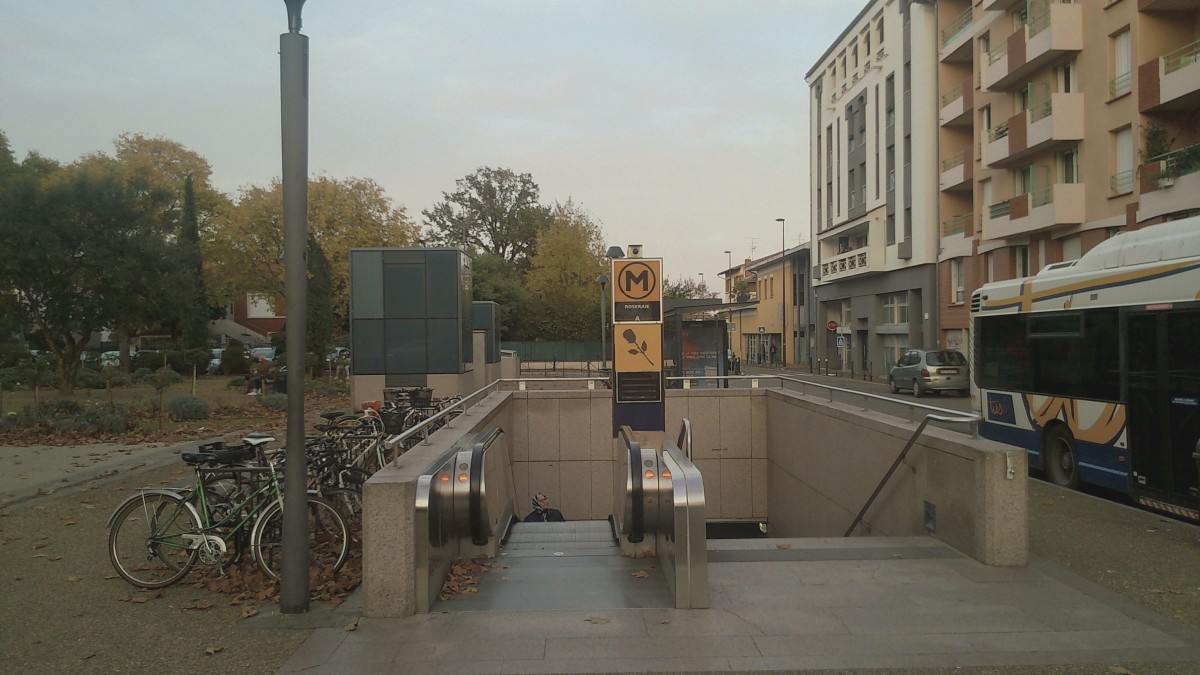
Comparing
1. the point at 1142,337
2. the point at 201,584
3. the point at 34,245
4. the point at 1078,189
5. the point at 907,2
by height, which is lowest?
the point at 201,584

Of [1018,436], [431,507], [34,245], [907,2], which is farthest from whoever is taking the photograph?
[907,2]

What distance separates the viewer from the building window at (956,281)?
3553 cm

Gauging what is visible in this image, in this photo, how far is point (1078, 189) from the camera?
85.8ft

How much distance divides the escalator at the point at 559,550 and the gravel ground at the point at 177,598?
3.77 feet

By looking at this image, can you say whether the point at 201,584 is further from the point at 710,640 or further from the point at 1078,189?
the point at 1078,189

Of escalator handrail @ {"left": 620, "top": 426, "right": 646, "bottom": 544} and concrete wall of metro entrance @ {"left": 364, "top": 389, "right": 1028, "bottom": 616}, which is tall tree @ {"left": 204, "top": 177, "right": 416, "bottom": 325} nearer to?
concrete wall of metro entrance @ {"left": 364, "top": 389, "right": 1028, "bottom": 616}

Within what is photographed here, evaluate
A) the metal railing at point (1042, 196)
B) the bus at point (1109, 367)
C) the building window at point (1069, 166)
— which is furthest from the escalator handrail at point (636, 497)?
the building window at point (1069, 166)

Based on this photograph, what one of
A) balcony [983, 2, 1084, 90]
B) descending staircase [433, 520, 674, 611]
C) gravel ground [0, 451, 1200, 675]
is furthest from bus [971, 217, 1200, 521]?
balcony [983, 2, 1084, 90]

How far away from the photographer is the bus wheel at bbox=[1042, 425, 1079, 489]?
11109 mm

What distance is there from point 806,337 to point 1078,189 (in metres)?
33.2

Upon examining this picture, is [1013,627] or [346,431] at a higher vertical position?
[346,431]

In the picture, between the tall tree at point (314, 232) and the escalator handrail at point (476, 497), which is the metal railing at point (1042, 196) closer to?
the escalator handrail at point (476, 497)

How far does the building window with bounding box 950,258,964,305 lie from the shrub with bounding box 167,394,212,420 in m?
28.5

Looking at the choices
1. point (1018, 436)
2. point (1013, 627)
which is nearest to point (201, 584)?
point (1013, 627)
